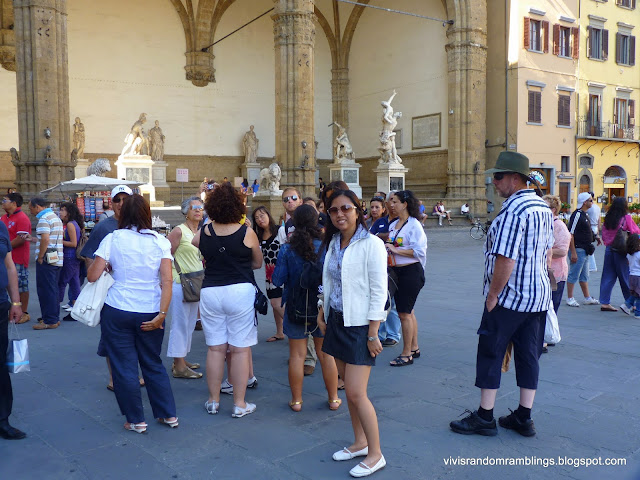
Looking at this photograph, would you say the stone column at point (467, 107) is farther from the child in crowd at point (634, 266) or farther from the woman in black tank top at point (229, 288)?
the woman in black tank top at point (229, 288)

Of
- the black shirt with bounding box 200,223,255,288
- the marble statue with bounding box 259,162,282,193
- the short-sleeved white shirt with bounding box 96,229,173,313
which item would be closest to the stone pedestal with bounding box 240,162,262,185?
the marble statue with bounding box 259,162,282,193

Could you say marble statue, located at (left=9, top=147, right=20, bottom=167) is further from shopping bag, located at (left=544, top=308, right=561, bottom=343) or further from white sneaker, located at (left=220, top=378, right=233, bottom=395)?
shopping bag, located at (left=544, top=308, right=561, bottom=343)

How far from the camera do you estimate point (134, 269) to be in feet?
13.5

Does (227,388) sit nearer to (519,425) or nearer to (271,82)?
(519,425)

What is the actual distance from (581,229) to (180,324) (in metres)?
6.58

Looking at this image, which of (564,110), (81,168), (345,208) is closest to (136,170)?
(81,168)

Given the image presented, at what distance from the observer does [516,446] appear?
12.7 feet

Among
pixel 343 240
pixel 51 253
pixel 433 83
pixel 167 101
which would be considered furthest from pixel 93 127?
pixel 343 240

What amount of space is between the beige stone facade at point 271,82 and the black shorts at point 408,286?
51.7ft

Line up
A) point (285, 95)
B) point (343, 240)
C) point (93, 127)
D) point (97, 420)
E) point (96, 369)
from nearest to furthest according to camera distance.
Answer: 1. point (343, 240)
2. point (97, 420)
3. point (96, 369)
4. point (285, 95)
5. point (93, 127)

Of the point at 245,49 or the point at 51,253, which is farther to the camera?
the point at 245,49

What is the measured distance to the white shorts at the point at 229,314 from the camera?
438 centimetres

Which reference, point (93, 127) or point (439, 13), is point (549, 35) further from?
point (93, 127)

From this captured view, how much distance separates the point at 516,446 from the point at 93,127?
84.6 feet
